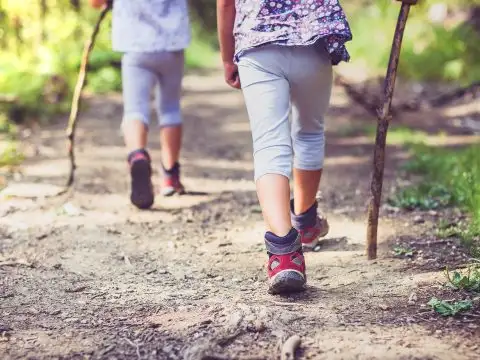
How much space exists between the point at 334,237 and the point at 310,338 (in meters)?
1.57

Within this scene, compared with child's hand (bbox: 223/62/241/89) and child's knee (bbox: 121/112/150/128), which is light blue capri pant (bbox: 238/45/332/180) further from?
child's knee (bbox: 121/112/150/128)

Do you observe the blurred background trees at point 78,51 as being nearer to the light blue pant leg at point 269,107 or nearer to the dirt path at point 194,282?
the dirt path at point 194,282

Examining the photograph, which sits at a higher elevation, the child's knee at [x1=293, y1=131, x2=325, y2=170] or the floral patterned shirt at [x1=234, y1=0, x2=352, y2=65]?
the floral patterned shirt at [x1=234, y1=0, x2=352, y2=65]

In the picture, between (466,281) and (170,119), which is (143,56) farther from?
(466,281)

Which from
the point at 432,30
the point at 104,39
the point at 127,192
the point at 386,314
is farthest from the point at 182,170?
the point at 432,30

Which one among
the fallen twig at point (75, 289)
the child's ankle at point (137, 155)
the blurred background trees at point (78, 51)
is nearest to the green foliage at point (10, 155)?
the blurred background trees at point (78, 51)

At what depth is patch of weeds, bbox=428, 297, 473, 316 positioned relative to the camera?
8.83ft

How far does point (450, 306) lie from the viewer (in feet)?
8.92

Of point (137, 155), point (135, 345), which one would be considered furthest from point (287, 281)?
point (137, 155)

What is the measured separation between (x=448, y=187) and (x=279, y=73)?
2.19 metres

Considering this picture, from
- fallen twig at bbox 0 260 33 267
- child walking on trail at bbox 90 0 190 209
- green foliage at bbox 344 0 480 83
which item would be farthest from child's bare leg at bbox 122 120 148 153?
green foliage at bbox 344 0 480 83

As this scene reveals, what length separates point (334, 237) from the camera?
4.04 metres

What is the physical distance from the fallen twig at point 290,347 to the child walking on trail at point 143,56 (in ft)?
7.34

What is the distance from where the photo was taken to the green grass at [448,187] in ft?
12.8
